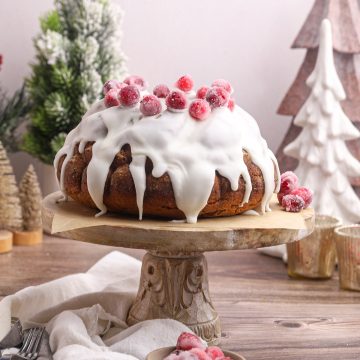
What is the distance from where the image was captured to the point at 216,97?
1715mm

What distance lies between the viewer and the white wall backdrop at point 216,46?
A: 9.45 feet

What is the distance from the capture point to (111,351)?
5.48 ft

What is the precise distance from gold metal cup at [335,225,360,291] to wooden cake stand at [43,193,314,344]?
16.3 inches

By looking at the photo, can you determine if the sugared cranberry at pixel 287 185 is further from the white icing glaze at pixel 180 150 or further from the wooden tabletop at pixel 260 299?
the wooden tabletop at pixel 260 299

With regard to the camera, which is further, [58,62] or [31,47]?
[31,47]

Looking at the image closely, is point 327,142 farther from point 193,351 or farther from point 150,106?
point 193,351

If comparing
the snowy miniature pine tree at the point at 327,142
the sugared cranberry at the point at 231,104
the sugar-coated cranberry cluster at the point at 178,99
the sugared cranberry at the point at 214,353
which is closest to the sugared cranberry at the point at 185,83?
the sugar-coated cranberry cluster at the point at 178,99

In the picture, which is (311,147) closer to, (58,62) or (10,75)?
(58,62)

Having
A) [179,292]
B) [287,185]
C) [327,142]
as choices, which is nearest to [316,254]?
[327,142]

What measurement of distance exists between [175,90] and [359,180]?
1.05 m

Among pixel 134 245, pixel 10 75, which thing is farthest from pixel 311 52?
pixel 134 245

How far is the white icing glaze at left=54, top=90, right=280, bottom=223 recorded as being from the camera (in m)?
1.63

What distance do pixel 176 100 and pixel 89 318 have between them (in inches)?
18.9

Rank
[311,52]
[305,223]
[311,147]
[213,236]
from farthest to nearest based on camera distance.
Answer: [311,52] → [311,147] → [305,223] → [213,236]
